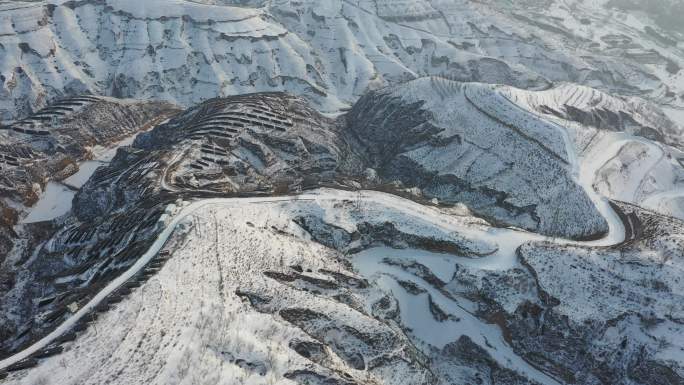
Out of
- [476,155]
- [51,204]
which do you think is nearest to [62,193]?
[51,204]

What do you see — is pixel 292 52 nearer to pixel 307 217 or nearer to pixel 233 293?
pixel 307 217

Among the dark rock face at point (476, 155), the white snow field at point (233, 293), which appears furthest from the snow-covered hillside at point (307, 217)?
the dark rock face at point (476, 155)

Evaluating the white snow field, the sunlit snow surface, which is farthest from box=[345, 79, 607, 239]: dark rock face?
the sunlit snow surface

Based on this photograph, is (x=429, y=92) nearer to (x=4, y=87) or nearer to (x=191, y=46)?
(x=191, y=46)

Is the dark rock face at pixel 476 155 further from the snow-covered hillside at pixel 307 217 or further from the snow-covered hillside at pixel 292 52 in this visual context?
the snow-covered hillside at pixel 292 52

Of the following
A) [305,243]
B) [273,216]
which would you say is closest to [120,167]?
[273,216]

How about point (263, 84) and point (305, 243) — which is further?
point (263, 84)
